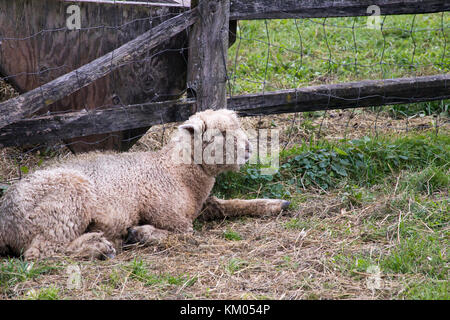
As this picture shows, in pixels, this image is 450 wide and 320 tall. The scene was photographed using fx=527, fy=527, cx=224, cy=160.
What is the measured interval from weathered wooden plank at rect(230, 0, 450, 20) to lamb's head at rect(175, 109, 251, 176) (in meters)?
1.01

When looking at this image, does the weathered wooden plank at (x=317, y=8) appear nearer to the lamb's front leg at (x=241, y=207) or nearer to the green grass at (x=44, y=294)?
the lamb's front leg at (x=241, y=207)

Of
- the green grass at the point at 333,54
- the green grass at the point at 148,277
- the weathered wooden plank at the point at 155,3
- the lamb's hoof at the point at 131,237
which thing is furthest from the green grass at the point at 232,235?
the green grass at the point at 333,54

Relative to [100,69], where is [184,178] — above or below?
below

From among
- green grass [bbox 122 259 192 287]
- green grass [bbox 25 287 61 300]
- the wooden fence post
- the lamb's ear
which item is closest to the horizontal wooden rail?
the wooden fence post

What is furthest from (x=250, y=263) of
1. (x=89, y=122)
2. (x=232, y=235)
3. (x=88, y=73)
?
(x=88, y=73)

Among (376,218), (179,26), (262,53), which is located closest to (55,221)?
(179,26)

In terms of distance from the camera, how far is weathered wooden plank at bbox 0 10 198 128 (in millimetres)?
4516

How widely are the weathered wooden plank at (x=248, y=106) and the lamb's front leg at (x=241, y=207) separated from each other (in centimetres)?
91

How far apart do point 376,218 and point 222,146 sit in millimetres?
1578

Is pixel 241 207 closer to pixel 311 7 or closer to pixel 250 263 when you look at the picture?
pixel 250 263

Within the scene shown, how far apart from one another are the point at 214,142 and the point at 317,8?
171cm

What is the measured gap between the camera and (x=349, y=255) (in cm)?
420

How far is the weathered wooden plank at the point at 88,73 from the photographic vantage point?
4516 mm

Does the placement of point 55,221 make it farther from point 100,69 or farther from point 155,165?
point 100,69
